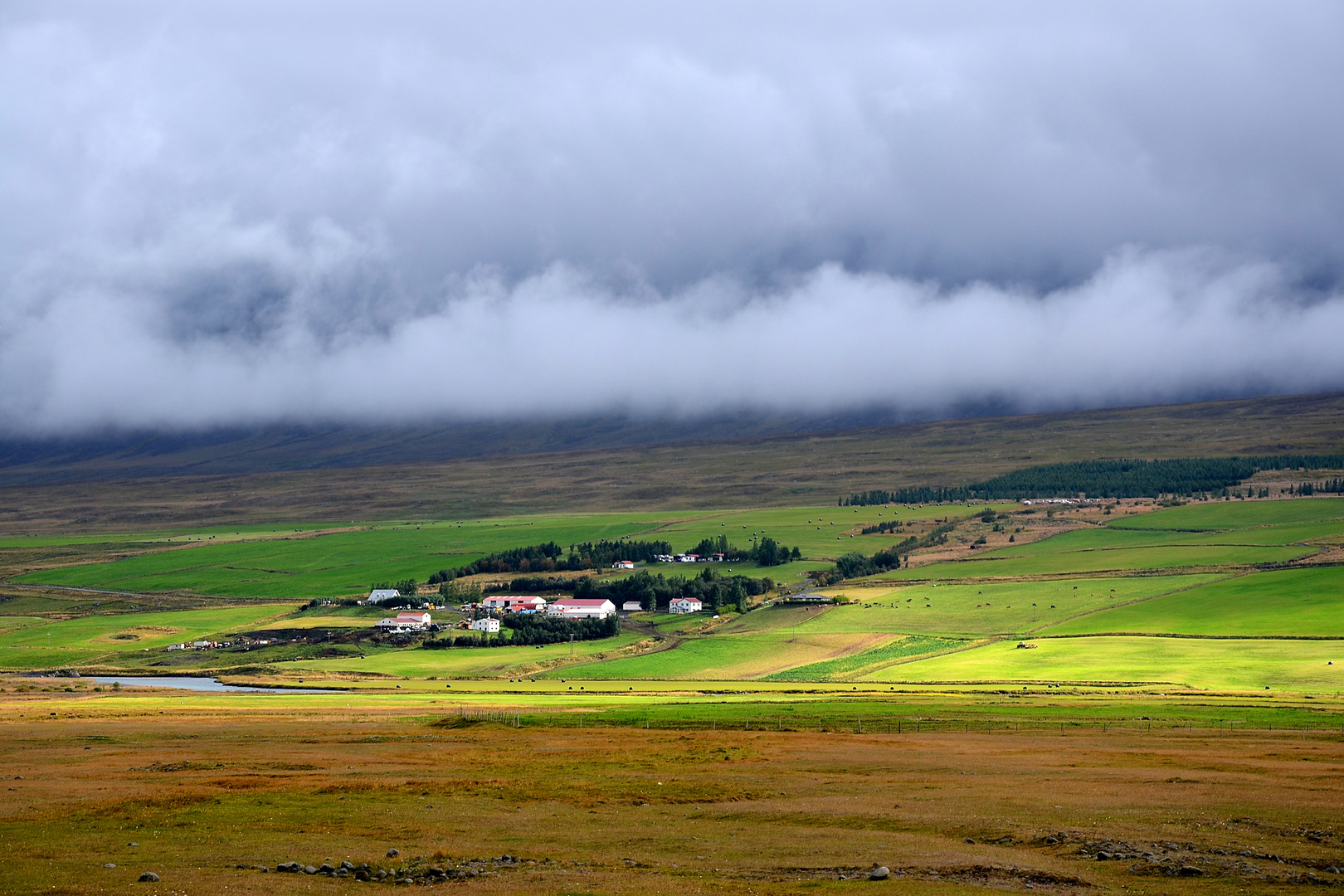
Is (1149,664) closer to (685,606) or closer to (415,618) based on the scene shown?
(685,606)

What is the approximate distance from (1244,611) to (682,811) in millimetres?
103412

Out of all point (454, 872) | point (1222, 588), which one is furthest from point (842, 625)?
point (454, 872)

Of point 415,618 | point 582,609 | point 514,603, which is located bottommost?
point 514,603

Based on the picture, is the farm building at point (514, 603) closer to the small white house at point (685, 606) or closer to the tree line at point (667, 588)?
the tree line at point (667, 588)

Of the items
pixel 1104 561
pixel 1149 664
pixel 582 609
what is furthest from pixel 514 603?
pixel 1149 664

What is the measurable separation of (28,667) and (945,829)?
4819 inches

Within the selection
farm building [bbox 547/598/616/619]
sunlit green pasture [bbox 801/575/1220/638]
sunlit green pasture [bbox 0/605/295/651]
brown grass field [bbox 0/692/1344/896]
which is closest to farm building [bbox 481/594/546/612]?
farm building [bbox 547/598/616/619]

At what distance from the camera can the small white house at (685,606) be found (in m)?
165

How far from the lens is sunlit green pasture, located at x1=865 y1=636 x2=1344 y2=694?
90.8 m

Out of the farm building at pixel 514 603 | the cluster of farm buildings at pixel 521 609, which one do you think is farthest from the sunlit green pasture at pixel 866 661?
the farm building at pixel 514 603

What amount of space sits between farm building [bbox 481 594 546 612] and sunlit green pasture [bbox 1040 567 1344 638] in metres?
73.0

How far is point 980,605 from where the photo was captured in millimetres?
144000

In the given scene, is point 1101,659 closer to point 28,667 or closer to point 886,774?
point 886,774

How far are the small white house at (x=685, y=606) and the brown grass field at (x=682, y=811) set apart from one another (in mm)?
100031
